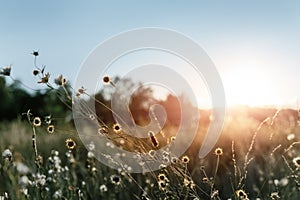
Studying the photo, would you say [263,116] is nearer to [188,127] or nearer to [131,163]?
[188,127]

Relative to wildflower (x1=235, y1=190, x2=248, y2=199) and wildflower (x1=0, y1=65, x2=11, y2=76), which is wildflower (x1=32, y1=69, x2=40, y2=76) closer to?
wildflower (x1=0, y1=65, x2=11, y2=76)

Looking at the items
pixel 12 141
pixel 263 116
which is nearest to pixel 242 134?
pixel 263 116

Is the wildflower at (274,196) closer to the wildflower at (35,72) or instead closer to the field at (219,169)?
the field at (219,169)

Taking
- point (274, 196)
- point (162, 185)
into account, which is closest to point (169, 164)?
point (162, 185)

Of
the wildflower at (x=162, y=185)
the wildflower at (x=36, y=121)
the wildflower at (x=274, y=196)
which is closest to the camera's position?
the wildflower at (x=274, y=196)

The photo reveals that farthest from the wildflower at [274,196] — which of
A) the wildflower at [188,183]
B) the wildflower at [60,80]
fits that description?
the wildflower at [60,80]

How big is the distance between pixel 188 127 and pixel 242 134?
1742 millimetres

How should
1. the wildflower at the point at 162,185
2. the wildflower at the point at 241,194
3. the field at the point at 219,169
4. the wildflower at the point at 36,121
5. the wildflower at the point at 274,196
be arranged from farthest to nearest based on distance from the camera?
the field at the point at 219,169 < the wildflower at the point at 36,121 < the wildflower at the point at 162,185 < the wildflower at the point at 274,196 < the wildflower at the point at 241,194

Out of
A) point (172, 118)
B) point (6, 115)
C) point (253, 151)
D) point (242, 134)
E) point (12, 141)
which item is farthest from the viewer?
point (6, 115)

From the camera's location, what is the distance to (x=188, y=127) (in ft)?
27.4

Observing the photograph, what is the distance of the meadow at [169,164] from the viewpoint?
289 cm

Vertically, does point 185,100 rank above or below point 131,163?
above

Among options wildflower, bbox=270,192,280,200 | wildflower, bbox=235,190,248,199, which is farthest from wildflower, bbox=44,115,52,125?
wildflower, bbox=270,192,280,200

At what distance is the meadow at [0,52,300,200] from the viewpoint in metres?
2.89
